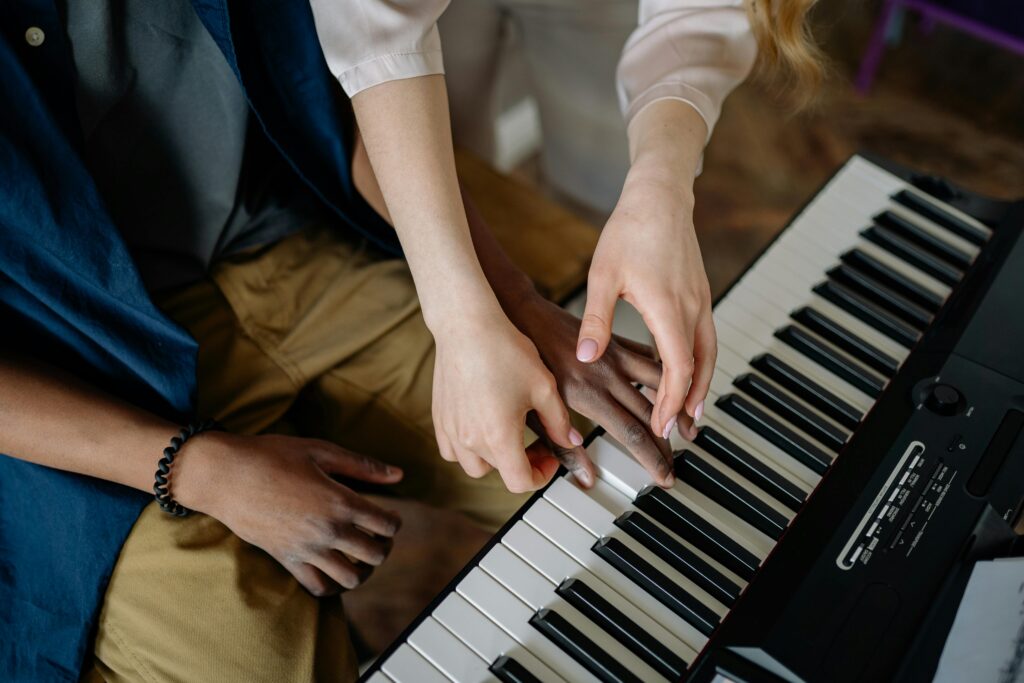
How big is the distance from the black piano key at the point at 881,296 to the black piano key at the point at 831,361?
102 mm

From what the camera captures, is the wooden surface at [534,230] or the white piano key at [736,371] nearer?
the white piano key at [736,371]

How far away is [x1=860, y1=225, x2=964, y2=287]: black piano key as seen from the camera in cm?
99

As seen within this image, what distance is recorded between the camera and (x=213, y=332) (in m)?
1.02

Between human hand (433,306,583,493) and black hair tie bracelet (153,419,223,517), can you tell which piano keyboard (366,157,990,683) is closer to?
human hand (433,306,583,493)

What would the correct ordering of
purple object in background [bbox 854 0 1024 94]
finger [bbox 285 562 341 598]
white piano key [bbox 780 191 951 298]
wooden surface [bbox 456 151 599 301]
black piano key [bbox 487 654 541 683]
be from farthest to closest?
purple object in background [bbox 854 0 1024 94], wooden surface [bbox 456 151 599 301], white piano key [bbox 780 191 951 298], finger [bbox 285 562 341 598], black piano key [bbox 487 654 541 683]

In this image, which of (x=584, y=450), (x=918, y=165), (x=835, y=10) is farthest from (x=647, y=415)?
(x=835, y=10)

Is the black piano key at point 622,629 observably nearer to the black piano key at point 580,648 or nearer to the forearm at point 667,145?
the black piano key at point 580,648

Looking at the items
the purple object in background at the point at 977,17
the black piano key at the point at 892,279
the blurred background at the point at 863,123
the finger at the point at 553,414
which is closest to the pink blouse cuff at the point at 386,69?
the finger at the point at 553,414

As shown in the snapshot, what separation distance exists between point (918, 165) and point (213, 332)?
68.2 inches

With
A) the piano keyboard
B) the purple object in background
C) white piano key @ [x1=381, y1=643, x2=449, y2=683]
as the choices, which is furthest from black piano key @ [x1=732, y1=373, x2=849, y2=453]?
the purple object in background

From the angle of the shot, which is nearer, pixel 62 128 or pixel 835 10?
pixel 62 128

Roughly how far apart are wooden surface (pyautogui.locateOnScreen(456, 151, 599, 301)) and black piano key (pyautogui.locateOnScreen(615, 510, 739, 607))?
45 centimetres

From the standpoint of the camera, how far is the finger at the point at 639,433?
0.78m

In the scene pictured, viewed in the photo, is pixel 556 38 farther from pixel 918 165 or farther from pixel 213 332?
pixel 918 165
